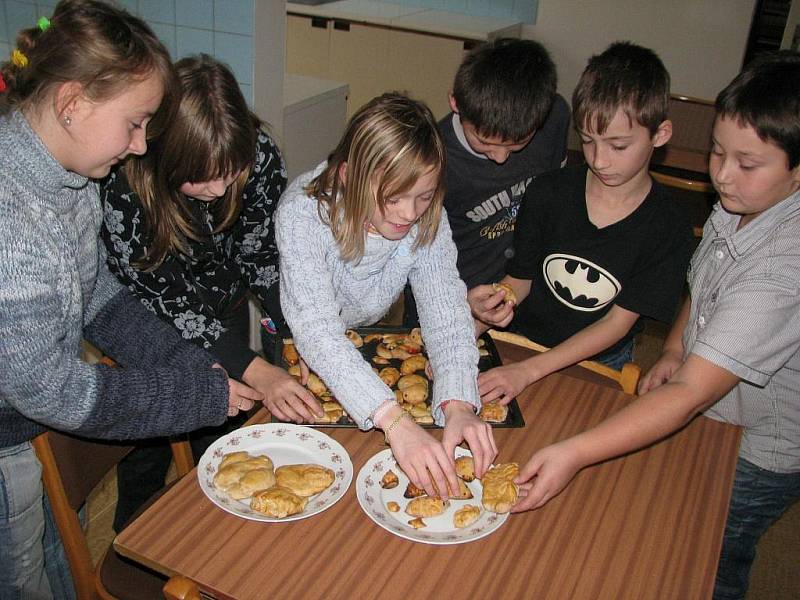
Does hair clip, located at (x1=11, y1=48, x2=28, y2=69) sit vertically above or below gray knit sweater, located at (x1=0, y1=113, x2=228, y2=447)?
above

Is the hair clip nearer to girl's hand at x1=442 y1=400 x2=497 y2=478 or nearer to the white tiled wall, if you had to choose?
girl's hand at x1=442 y1=400 x2=497 y2=478

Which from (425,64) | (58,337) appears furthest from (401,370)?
(425,64)

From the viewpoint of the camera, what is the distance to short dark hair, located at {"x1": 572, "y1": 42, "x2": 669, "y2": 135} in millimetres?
1528

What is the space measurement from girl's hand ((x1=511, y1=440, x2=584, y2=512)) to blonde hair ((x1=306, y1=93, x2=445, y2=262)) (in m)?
0.52

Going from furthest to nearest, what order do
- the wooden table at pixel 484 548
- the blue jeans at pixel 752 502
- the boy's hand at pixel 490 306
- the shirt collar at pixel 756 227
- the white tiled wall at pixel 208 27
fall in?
1. the white tiled wall at pixel 208 27
2. the boy's hand at pixel 490 306
3. the blue jeans at pixel 752 502
4. the shirt collar at pixel 756 227
5. the wooden table at pixel 484 548

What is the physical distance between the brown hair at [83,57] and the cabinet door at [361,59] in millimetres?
3189

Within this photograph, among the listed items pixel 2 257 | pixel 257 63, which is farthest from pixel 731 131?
pixel 257 63

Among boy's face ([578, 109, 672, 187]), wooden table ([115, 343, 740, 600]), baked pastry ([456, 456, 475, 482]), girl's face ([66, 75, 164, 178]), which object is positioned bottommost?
wooden table ([115, 343, 740, 600])

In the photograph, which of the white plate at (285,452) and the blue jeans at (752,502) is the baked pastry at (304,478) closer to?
the white plate at (285,452)

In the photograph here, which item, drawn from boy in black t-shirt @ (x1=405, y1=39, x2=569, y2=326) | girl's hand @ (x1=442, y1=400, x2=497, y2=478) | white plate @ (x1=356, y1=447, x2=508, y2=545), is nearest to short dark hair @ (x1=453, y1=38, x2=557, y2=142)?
boy in black t-shirt @ (x1=405, y1=39, x2=569, y2=326)

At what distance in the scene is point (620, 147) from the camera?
1552mm

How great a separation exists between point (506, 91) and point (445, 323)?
56 cm

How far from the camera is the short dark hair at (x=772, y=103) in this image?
1.27 metres

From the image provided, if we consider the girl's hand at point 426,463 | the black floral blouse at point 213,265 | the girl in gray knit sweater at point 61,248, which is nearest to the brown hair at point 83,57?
the girl in gray knit sweater at point 61,248
